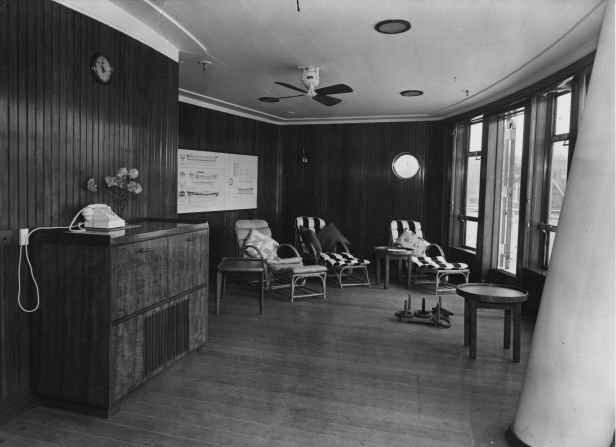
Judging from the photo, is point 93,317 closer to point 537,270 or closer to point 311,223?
point 537,270

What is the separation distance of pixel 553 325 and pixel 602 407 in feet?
1.36

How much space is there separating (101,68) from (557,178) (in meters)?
4.54

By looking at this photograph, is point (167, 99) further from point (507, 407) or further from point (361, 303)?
point (507, 407)

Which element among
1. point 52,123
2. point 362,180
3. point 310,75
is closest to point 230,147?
point 362,180

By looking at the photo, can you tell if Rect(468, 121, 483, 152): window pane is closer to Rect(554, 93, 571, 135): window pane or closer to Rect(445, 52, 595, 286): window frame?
Rect(445, 52, 595, 286): window frame

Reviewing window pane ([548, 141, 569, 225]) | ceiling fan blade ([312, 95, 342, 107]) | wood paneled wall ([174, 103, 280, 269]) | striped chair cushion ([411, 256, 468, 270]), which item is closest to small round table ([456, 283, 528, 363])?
window pane ([548, 141, 569, 225])

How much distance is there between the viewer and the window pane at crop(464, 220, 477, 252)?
23.4 ft

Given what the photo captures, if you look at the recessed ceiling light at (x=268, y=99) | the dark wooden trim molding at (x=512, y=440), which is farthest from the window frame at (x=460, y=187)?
the dark wooden trim molding at (x=512, y=440)

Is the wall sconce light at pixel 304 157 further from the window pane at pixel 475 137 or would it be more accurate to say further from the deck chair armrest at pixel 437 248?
the window pane at pixel 475 137

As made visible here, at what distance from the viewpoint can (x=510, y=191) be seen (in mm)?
6148

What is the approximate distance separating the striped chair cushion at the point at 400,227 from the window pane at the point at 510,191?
151 cm

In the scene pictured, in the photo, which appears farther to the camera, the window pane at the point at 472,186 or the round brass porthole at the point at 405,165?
the round brass porthole at the point at 405,165

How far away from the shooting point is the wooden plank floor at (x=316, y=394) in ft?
8.66

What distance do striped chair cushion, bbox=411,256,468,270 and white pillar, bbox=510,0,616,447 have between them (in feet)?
13.5
